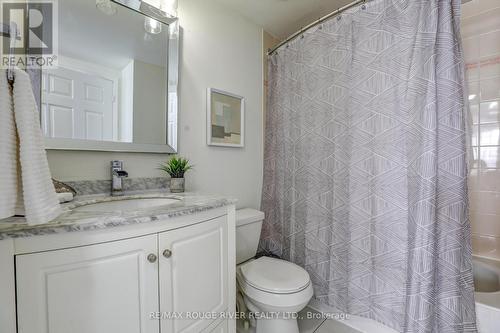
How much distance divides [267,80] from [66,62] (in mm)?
1477

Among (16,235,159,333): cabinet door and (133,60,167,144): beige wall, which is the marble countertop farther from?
(133,60,167,144): beige wall

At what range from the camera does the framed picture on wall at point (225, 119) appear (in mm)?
1640

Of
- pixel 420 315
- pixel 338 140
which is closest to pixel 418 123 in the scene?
pixel 338 140

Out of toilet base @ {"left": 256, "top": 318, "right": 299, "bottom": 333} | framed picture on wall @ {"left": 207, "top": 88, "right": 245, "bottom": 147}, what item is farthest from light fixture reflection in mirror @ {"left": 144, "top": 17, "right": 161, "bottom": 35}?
toilet base @ {"left": 256, "top": 318, "right": 299, "bottom": 333}

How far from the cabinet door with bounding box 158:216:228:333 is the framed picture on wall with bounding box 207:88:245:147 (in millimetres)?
821

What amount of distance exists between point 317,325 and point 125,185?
1492 millimetres

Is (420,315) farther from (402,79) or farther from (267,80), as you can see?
(267,80)

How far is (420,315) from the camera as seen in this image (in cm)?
112

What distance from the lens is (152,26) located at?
1345mm

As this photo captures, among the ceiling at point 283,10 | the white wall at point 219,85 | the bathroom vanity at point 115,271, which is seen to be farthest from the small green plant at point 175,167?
the ceiling at point 283,10

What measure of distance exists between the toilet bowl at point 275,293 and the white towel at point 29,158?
1011 millimetres

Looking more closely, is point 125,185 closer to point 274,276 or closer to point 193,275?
point 193,275

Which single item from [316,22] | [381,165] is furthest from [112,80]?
[381,165]

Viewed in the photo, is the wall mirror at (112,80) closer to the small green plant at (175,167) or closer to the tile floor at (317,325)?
the small green plant at (175,167)
